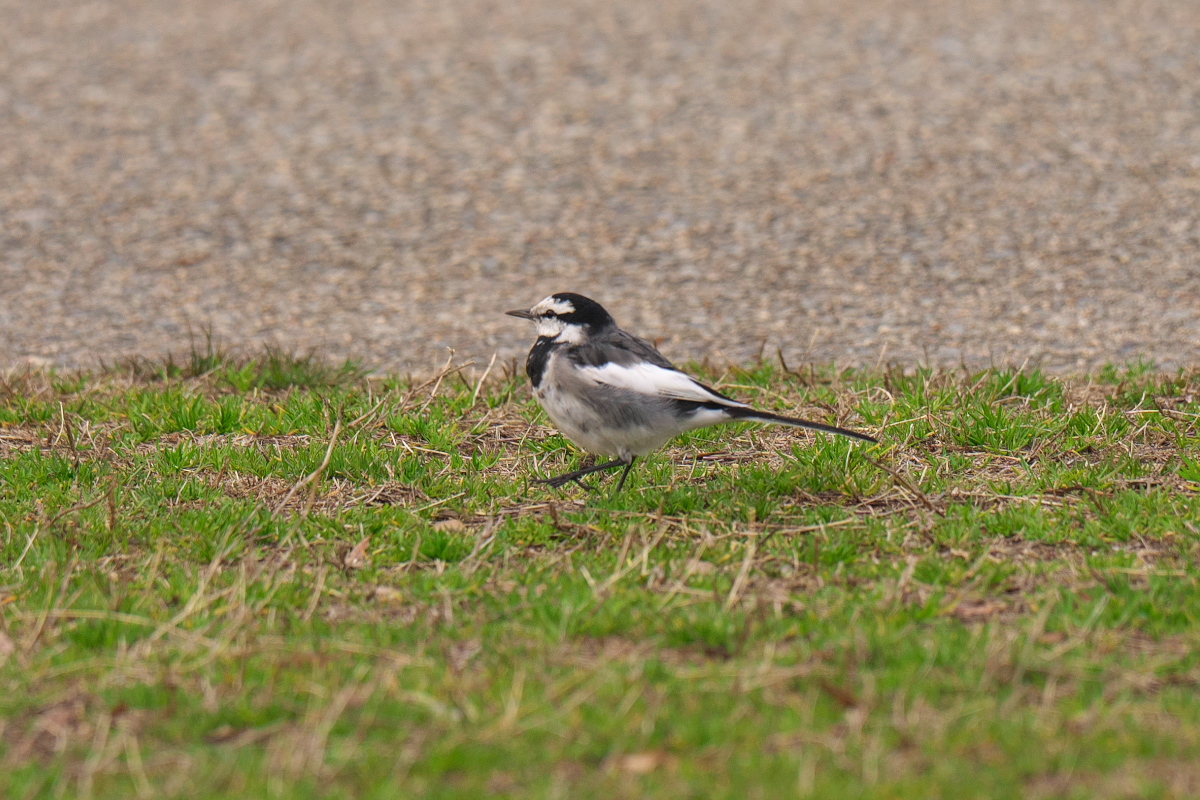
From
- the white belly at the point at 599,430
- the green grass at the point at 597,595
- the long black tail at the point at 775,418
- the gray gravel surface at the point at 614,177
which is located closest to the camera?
the green grass at the point at 597,595

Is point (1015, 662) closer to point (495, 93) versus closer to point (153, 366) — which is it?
point (153, 366)

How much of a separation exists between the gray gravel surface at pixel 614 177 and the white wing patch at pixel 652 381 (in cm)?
199

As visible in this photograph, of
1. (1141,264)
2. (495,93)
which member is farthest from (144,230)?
(1141,264)

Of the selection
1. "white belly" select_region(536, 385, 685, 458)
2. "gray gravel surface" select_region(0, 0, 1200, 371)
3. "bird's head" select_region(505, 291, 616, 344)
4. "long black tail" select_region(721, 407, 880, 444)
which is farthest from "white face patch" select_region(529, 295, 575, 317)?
"gray gravel surface" select_region(0, 0, 1200, 371)

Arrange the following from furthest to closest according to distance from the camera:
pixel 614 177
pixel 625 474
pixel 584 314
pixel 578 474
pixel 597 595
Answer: pixel 614 177, pixel 584 314, pixel 625 474, pixel 578 474, pixel 597 595

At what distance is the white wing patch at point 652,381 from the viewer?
5.82 m

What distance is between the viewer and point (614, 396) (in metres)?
5.96

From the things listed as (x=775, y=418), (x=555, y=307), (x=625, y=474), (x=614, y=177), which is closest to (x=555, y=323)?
(x=555, y=307)

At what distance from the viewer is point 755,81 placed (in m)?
13.4

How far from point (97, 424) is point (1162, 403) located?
536 centimetres

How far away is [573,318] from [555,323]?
0.11 metres

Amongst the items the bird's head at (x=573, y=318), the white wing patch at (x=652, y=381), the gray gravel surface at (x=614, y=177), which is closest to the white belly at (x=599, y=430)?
the white wing patch at (x=652, y=381)

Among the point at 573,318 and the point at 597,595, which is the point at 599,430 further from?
the point at 597,595

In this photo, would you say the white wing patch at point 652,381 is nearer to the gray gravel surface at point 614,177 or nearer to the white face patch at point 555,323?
the white face patch at point 555,323
